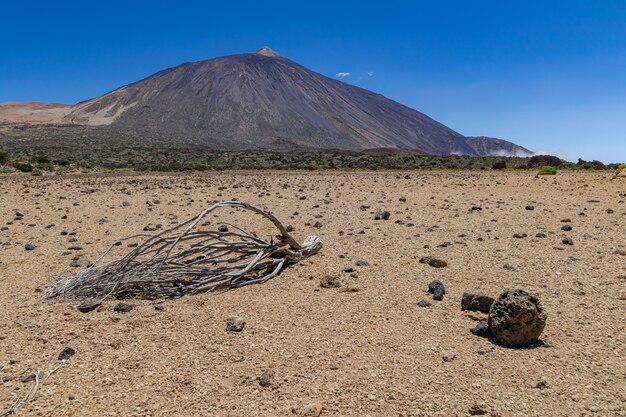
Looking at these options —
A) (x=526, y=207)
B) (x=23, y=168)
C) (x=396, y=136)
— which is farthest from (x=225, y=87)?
(x=526, y=207)

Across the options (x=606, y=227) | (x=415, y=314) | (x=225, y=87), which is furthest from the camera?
(x=225, y=87)

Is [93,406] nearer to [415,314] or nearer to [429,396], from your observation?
[429,396]

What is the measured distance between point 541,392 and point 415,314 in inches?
57.5

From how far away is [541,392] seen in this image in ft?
10.4

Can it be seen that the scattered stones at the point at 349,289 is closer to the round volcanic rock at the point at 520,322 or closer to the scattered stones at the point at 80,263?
the round volcanic rock at the point at 520,322

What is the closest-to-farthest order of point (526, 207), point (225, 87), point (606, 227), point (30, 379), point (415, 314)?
point (30, 379) < point (415, 314) < point (606, 227) < point (526, 207) < point (225, 87)

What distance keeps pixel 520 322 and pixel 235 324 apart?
2489 mm

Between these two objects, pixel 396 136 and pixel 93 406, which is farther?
pixel 396 136

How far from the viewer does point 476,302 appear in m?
4.55

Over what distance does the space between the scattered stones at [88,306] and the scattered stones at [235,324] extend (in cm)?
149

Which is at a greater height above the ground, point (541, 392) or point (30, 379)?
point (541, 392)

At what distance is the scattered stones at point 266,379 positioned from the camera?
133 inches

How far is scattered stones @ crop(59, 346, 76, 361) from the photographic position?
3.73m

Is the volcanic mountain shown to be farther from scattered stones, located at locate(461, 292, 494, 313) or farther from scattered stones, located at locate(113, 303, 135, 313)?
scattered stones, located at locate(461, 292, 494, 313)
